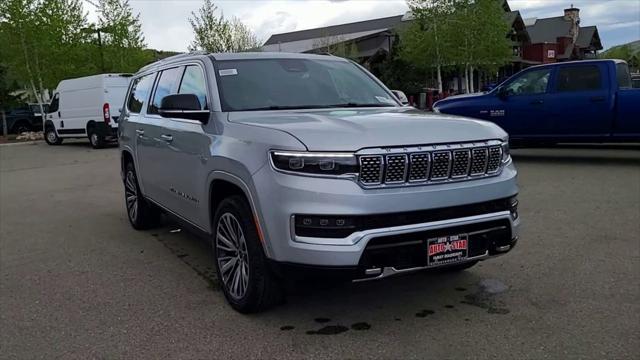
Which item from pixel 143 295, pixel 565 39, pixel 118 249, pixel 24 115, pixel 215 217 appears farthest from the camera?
pixel 565 39

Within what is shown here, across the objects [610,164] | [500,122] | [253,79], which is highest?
[253,79]

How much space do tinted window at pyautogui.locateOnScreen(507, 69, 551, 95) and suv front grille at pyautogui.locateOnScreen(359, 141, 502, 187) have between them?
26.7 ft

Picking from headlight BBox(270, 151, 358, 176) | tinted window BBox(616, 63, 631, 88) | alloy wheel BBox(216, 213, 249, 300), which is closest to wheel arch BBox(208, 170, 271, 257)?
alloy wheel BBox(216, 213, 249, 300)

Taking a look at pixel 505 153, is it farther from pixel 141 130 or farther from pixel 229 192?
pixel 141 130

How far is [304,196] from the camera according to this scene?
354 cm

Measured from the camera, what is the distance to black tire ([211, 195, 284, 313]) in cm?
393

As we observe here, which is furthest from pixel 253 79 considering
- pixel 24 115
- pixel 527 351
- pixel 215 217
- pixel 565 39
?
pixel 565 39

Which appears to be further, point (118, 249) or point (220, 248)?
point (118, 249)

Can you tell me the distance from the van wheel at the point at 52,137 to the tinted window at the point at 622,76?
769 inches

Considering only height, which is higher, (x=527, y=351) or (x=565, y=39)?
(x=565, y=39)

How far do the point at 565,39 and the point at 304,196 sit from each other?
207 ft

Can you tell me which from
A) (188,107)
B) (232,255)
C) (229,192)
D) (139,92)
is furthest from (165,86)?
(232,255)

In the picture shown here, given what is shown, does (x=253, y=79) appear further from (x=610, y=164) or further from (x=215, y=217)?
(x=610, y=164)

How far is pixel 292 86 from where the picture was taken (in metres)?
4.97
